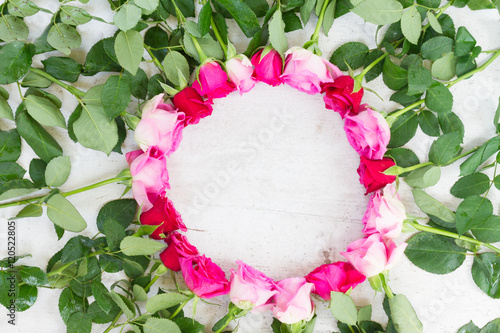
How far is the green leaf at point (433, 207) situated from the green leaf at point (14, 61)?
729 millimetres

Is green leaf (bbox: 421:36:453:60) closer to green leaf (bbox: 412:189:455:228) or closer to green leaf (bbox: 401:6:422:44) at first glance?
green leaf (bbox: 401:6:422:44)

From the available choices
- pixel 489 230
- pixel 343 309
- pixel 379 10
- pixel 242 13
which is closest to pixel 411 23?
pixel 379 10

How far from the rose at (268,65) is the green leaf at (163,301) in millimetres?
404

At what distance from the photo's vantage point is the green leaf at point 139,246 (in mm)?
672

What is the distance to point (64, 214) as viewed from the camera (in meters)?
0.70

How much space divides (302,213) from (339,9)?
14.7 inches

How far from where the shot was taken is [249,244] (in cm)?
76

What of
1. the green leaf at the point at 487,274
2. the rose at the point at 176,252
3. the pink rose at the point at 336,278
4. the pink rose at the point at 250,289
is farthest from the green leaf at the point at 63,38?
the green leaf at the point at 487,274

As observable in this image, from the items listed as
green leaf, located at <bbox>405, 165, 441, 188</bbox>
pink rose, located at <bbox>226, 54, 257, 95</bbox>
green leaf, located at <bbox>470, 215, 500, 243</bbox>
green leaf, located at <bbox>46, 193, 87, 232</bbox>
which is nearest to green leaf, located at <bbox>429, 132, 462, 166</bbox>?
green leaf, located at <bbox>405, 165, 441, 188</bbox>

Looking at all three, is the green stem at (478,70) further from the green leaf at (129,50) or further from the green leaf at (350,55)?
the green leaf at (129,50)

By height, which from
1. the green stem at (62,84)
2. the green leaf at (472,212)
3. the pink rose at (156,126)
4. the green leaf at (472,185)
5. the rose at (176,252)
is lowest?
the rose at (176,252)

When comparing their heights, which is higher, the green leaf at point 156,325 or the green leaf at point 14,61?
the green leaf at point 14,61

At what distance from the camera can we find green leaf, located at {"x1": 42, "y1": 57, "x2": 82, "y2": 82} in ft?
2.37

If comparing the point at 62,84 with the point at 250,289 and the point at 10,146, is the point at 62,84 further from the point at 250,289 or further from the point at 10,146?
the point at 250,289
